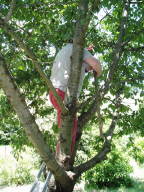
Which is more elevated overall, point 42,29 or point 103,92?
point 42,29

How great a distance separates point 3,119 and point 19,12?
1.64m

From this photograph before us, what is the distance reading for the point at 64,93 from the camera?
359 cm

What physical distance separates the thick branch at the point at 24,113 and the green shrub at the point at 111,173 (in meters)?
6.91

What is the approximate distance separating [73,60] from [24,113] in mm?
1089

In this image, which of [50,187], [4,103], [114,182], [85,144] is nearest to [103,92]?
[50,187]

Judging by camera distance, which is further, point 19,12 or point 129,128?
point 129,128

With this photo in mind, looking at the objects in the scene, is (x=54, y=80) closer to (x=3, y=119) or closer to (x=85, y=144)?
(x=3, y=119)

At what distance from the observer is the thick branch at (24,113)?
7.67ft

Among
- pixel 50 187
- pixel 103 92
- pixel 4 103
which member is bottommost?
pixel 50 187

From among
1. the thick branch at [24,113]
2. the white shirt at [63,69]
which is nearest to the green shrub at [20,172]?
the white shirt at [63,69]

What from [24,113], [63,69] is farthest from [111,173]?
[24,113]

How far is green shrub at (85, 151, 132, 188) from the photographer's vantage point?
9583 millimetres

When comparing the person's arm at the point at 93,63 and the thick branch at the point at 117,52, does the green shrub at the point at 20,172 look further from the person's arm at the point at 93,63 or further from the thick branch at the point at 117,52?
the person's arm at the point at 93,63

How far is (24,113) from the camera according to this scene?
248cm
